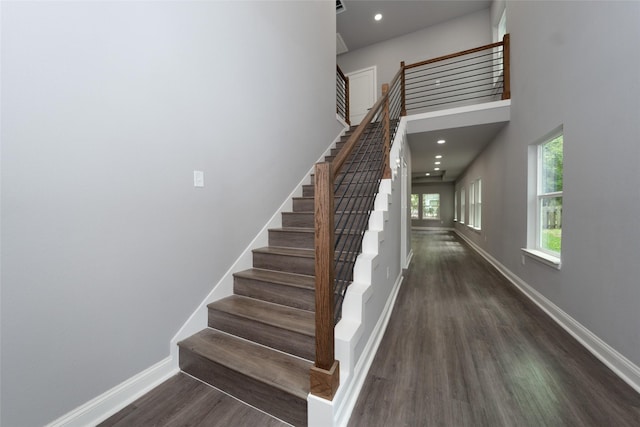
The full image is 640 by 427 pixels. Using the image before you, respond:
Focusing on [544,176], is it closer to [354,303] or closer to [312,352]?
[354,303]

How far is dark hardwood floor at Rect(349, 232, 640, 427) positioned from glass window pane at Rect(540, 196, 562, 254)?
0.74 m

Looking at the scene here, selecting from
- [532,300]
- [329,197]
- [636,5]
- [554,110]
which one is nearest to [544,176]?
[554,110]

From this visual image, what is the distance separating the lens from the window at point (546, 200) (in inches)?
103

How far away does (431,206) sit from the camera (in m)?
13.5

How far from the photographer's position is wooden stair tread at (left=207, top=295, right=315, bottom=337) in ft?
5.42

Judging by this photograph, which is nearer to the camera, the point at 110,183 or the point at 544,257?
the point at 110,183

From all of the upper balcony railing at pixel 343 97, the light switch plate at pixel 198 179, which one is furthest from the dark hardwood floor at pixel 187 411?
the upper balcony railing at pixel 343 97

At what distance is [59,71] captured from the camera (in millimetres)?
1221

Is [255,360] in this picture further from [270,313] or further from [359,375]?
[359,375]

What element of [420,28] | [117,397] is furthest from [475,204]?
[117,397]

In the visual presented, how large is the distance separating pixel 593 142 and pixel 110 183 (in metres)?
3.38

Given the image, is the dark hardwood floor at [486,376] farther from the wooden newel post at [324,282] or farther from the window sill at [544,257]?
the window sill at [544,257]

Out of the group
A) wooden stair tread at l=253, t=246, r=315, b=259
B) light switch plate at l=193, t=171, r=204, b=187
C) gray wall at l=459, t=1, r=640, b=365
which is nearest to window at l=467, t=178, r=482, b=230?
gray wall at l=459, t=1, r=640, b=365

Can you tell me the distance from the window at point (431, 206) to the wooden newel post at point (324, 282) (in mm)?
13498
